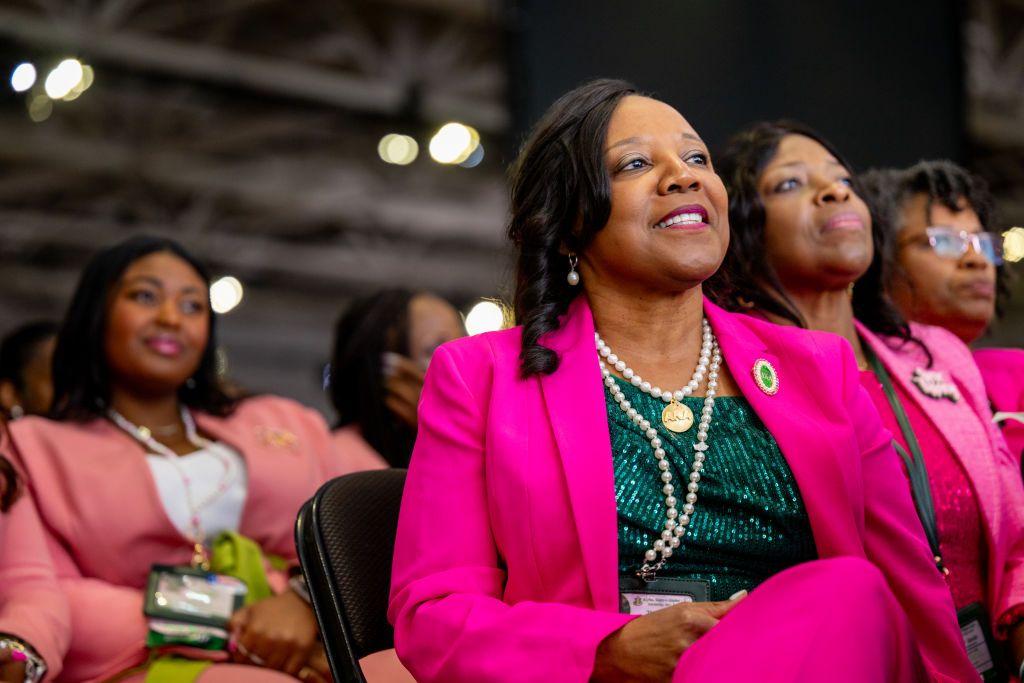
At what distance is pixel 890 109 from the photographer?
392cm

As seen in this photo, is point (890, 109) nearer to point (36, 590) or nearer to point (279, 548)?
point (279, 548)

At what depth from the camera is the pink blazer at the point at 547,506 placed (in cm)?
161

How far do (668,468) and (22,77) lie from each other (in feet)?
22.3

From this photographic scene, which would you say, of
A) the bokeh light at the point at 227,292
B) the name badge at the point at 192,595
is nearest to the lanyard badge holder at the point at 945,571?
the name badge at the point at 192,595

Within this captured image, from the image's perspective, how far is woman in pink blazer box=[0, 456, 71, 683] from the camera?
233 centimetres

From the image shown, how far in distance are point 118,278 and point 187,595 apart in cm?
101

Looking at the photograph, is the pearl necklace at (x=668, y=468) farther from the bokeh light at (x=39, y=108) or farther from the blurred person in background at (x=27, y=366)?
the bokeh light at (x=39, y=108)

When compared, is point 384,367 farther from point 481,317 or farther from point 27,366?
point 481,317

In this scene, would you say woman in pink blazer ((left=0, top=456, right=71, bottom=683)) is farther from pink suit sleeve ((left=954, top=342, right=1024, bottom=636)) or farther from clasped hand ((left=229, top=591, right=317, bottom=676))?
pink suit sleeve ((left=954, top=342, right=1024, bottom=636))

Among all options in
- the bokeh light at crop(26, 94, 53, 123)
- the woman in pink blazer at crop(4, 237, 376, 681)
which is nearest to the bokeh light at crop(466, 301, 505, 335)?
the bokeh light at crop(26, 94, 53, 123)

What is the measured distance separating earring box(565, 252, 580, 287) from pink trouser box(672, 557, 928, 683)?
0.71 metres

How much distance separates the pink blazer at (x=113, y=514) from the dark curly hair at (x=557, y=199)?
4.12 feet

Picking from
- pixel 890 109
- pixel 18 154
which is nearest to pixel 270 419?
pixel 890 109

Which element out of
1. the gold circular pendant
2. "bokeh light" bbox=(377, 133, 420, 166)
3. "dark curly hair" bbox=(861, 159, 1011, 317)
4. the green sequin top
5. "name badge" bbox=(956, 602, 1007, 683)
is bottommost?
"name badge" bbox=(956, 602, 1007, 683)
